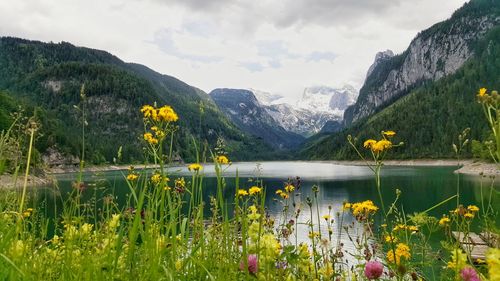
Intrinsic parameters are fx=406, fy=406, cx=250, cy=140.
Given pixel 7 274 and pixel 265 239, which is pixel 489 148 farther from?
pixel 7 274

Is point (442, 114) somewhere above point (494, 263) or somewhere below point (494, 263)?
above

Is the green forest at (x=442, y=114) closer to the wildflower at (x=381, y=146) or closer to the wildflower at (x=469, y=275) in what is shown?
the wildflower at (x=381, y=146)

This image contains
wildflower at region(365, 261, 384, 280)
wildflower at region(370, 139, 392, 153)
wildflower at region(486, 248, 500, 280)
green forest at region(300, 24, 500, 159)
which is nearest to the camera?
wildflower at region(486, 248, 500, 280)

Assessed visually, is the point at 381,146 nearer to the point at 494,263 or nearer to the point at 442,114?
the point at 494,263

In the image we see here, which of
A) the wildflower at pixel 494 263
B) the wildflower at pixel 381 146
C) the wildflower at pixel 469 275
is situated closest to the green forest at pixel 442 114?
the wildflower at pixel 381 146

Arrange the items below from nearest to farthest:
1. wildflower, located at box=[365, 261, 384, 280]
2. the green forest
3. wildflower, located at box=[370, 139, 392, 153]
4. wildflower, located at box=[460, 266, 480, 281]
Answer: wildflower, located at box=[460, 266, 480, 281]
wildflower, located at box=[365, 261, 384, 280]
wildflower, located at box=[370, 139, 392, 153]
the green forest

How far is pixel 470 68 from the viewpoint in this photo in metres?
183

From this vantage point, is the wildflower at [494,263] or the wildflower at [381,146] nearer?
the wildflower at [494,263]

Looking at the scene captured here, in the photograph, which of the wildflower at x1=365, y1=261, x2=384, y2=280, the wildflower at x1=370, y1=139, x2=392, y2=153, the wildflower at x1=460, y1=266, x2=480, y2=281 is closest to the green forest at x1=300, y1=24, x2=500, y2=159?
the wildflower at x1=370, y1=139, x2=392, y2=153

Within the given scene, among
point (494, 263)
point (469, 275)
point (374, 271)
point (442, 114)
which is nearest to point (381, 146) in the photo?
point (374, 271)

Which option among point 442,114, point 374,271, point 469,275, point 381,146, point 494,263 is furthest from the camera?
point 442,114

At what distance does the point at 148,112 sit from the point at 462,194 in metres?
44.1

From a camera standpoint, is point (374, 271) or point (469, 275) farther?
point (374, 271)

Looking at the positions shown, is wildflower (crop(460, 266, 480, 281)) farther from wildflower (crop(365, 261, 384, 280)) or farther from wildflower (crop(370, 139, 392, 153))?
wildflower (crop(370, 139, 392, 153))
